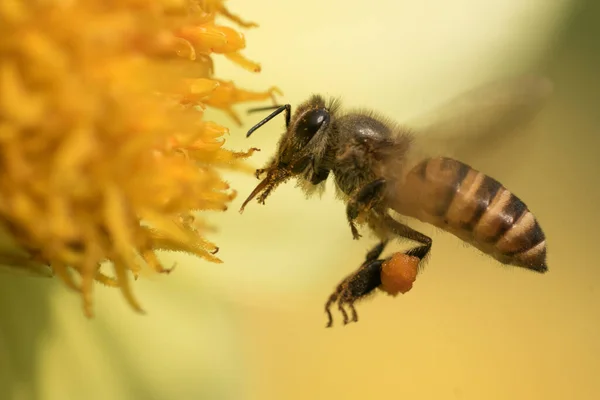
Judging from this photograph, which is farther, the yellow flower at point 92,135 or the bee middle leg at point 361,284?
the bee middle leg at point 361,284

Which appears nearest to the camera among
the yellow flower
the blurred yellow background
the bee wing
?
the yellow flower

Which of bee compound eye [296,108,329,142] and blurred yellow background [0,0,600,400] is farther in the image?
blurred yellow background [0,0,600,400]

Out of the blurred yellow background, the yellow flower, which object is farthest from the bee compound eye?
the blurred yellow background

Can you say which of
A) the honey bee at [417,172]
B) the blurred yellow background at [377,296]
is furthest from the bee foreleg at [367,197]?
the blurred yellow background at [377,296]

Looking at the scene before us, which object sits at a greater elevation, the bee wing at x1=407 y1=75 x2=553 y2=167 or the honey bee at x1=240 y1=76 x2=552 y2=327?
the bee wing at x1=407 y1=75 x2=553 y2=167

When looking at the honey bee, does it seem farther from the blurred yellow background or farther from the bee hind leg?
the blurred yellow background

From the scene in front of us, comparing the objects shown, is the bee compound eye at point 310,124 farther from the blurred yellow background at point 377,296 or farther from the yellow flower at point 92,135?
the blurred yellow background at point 377,296

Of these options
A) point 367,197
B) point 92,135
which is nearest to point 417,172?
point 367,197
